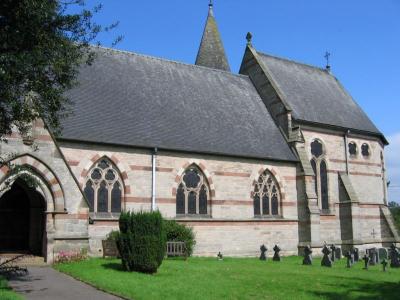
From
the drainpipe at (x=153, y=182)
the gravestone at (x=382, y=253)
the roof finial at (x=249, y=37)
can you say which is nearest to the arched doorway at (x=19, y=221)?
the drainpipe at (x=153, y=182)

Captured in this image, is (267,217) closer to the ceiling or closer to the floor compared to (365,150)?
closer to the floor

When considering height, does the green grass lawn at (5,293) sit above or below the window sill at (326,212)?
below

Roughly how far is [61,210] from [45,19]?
8.39m

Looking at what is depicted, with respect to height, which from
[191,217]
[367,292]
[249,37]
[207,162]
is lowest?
[367,292]

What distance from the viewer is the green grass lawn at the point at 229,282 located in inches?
470

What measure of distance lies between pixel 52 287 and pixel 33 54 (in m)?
6.13

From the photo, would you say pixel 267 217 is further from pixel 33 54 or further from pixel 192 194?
pixel 33 54

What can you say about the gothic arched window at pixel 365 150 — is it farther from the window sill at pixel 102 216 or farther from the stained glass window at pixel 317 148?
the window sill at pixel 102 216

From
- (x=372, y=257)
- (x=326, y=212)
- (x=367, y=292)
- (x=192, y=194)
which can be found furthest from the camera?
(x=326, y=212)

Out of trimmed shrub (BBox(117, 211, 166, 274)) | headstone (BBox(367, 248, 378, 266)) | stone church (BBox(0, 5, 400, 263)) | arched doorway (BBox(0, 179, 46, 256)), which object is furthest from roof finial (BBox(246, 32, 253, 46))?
trimmed shrub (BBox(117, 211, 166, 274))

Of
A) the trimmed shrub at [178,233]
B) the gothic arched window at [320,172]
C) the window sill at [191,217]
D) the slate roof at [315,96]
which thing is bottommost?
the trimmed shrub at [178,233]

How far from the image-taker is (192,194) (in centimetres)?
2353

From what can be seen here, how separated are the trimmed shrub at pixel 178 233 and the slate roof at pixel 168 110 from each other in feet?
12.3

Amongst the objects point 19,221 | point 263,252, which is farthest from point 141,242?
point 263,252
